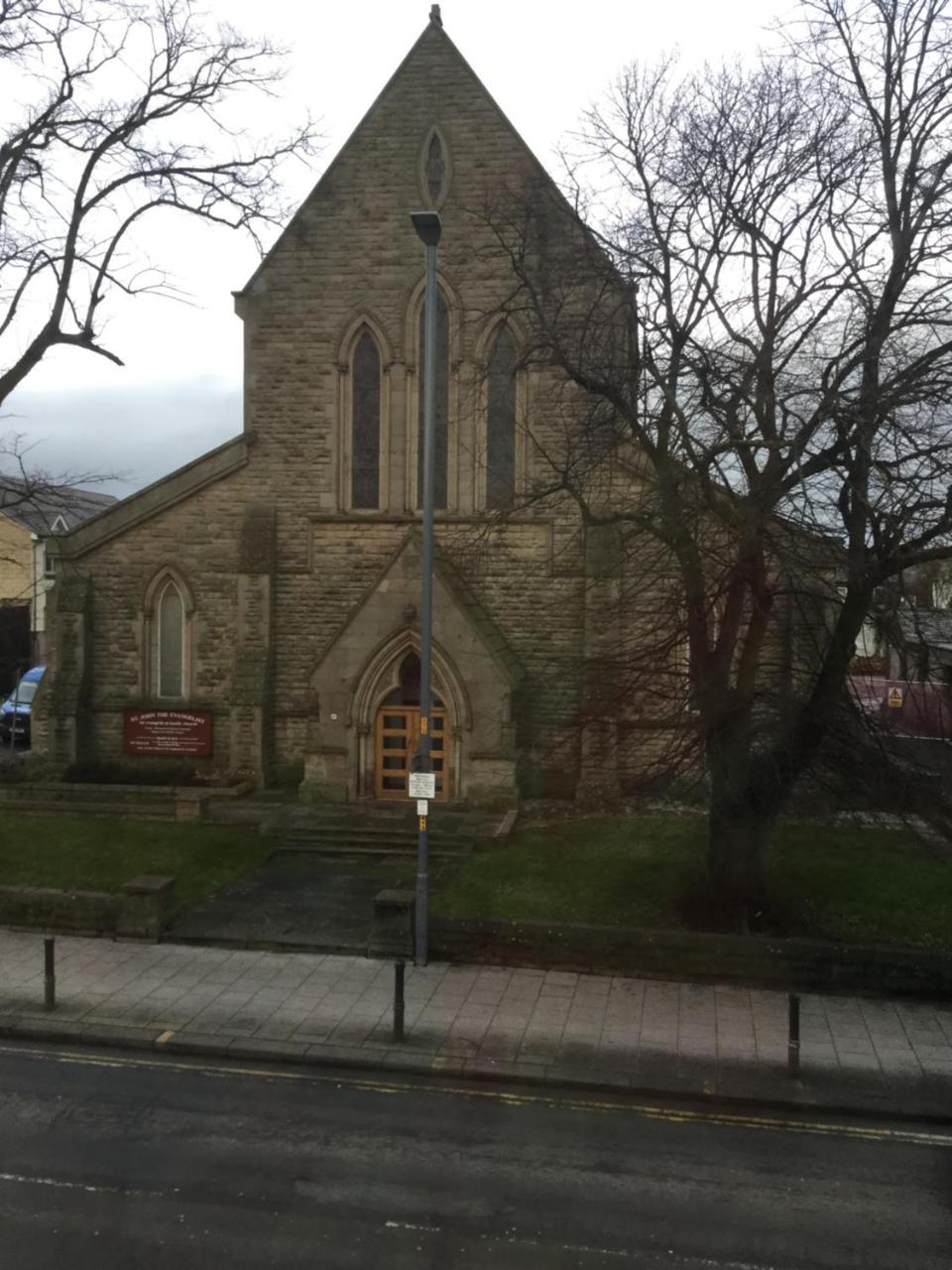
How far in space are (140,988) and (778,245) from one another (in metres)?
11.9

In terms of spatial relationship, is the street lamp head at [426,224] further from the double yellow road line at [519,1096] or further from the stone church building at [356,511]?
the stone church building at [356,511]

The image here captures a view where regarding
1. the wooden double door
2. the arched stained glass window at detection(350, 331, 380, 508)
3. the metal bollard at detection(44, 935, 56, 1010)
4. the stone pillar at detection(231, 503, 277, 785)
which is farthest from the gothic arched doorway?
the metal bollard at detection(44, 935, 56, 1010)

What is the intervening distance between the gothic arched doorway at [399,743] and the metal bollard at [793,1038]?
468 inches

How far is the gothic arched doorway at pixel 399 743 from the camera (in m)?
21.3

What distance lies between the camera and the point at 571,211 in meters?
13.9

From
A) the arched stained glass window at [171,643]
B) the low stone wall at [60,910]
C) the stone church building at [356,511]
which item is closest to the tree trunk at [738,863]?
the stone church building at [356,511]

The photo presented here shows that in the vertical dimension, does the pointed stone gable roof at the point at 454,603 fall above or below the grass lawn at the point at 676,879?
above

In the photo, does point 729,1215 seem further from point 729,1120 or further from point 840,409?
point 840,409

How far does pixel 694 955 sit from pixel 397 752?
10.2m

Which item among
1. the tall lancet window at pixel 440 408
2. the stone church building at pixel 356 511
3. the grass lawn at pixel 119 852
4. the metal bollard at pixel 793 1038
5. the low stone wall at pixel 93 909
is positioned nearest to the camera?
the metal bollard at pixel 793 1038

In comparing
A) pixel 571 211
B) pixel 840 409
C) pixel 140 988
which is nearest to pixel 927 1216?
pixel 840 409

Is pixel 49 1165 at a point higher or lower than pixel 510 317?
lower

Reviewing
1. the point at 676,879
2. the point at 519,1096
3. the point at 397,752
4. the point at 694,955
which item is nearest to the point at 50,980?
the point at 519,1096

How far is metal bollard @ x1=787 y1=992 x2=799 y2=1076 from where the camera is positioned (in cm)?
978
